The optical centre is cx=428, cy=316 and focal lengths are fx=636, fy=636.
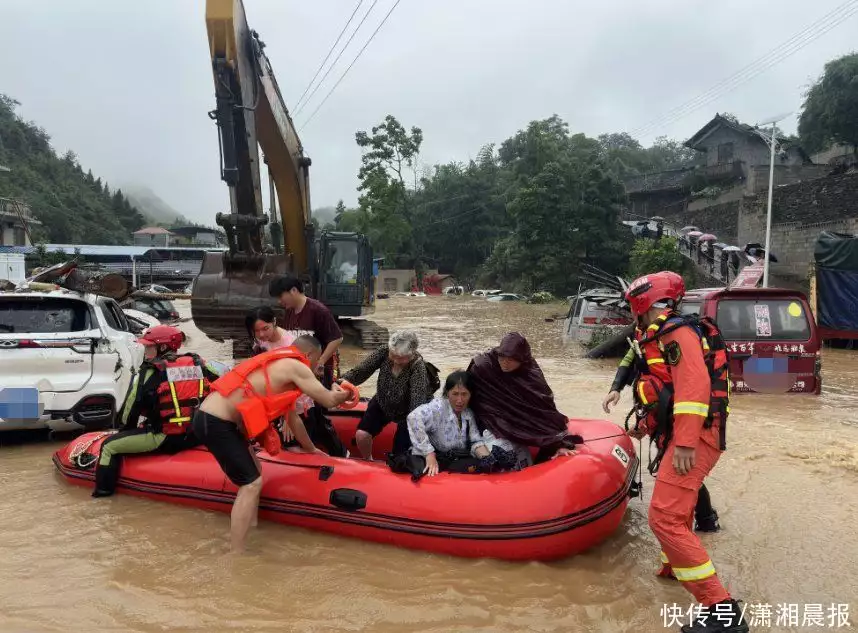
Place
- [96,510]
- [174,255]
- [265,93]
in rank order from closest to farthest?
[96,510] < [265,93] < [174,255]

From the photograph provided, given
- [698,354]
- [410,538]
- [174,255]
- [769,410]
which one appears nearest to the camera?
[698,354]

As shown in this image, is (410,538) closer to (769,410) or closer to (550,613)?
(550,613)

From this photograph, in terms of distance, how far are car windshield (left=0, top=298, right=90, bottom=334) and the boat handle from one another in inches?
120

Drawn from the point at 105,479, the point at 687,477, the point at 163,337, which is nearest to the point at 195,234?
the point at 105,479

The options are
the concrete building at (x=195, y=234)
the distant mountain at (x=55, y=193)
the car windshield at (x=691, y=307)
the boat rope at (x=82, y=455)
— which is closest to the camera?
the boat rope at (x=82, y=455)

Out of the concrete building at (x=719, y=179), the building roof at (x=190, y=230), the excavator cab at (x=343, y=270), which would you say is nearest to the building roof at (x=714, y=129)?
the concrete building at (x=719, y=179)

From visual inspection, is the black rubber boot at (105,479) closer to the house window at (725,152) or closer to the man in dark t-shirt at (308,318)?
the man in dark t-shirt at (308,318)

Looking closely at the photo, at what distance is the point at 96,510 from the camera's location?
14.1ft

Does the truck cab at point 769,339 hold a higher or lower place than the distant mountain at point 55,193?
lower

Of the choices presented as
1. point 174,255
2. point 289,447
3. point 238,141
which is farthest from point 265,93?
point 174,255

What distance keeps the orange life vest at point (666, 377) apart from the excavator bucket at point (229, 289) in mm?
6314

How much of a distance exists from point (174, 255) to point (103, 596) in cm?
4599

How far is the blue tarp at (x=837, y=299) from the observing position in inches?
506

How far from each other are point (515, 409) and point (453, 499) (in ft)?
2.29
